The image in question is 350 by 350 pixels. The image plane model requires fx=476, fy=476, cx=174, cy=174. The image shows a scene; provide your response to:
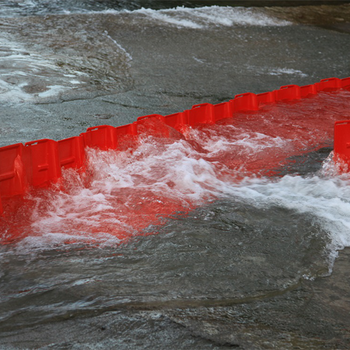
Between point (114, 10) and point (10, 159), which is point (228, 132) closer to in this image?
point (10, 159)

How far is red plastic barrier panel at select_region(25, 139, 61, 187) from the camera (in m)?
4.36

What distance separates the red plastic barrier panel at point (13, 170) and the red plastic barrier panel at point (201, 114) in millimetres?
2546

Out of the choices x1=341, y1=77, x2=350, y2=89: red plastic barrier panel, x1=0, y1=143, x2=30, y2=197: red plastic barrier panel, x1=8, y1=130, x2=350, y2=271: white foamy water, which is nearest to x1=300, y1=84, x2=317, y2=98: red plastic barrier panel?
x1=341, y1=77, x2=350, y2=89: red plastic barrier panel

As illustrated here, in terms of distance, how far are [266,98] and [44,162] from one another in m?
4.08

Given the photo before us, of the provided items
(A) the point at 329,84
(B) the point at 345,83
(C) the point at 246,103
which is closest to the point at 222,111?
(C) the point at 246,103

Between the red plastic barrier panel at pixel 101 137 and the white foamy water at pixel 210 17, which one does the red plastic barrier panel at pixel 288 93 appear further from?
Answer: the white foamy water at pixel 210 17

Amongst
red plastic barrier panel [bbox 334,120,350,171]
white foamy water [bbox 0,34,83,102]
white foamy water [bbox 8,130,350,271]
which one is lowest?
white foamy water [bbox 8,130,350,271]

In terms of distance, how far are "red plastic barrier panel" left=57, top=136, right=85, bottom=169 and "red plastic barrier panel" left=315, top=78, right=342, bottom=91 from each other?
496 cm

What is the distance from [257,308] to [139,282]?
0.78 meters

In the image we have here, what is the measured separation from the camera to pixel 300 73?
9.64m

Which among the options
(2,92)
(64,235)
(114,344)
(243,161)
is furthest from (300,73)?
(114,344)

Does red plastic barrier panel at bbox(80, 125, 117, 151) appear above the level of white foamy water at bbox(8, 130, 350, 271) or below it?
above

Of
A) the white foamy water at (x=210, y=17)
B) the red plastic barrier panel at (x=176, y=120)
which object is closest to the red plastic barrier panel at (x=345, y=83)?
the red plastic barrier panel at (x=176, y=120)

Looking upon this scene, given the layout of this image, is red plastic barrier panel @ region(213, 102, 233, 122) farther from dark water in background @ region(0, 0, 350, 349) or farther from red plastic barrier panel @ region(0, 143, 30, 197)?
red plastic barrier panel @ region(0, 143, 30, 197)
